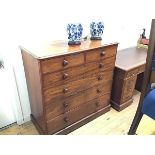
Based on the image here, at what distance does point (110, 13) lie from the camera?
2.29m

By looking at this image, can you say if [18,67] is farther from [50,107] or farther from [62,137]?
[62,137]

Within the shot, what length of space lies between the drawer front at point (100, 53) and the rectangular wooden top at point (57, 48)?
0.05 meters

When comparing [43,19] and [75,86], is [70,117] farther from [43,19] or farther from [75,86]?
[43,19]

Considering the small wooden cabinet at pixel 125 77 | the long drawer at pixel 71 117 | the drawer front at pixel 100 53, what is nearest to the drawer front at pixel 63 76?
the drawer front at pixel 100 53

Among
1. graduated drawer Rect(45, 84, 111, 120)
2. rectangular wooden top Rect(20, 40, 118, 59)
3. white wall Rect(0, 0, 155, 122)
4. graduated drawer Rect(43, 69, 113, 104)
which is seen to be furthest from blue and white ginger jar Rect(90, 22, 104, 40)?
graduated drawer Rect(45, 84, 111, 120)

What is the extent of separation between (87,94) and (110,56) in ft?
1.54

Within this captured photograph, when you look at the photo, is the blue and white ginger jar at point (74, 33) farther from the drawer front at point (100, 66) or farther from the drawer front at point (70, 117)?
Result: the drawer front at point (70, 117)

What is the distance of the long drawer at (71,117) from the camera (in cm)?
168

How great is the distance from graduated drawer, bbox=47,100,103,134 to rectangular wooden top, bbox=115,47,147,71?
22.3 inches

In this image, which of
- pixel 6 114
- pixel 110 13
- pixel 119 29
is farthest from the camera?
pixel 119 29

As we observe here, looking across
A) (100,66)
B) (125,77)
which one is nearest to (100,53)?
(100,66)

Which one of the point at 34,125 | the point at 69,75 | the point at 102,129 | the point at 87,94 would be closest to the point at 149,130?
the point at 102,129

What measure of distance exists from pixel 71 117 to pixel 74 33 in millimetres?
852

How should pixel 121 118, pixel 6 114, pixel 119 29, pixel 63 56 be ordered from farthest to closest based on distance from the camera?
pixel 119 29
pixel 121 118
pixel 6 114
pixel 63 56
